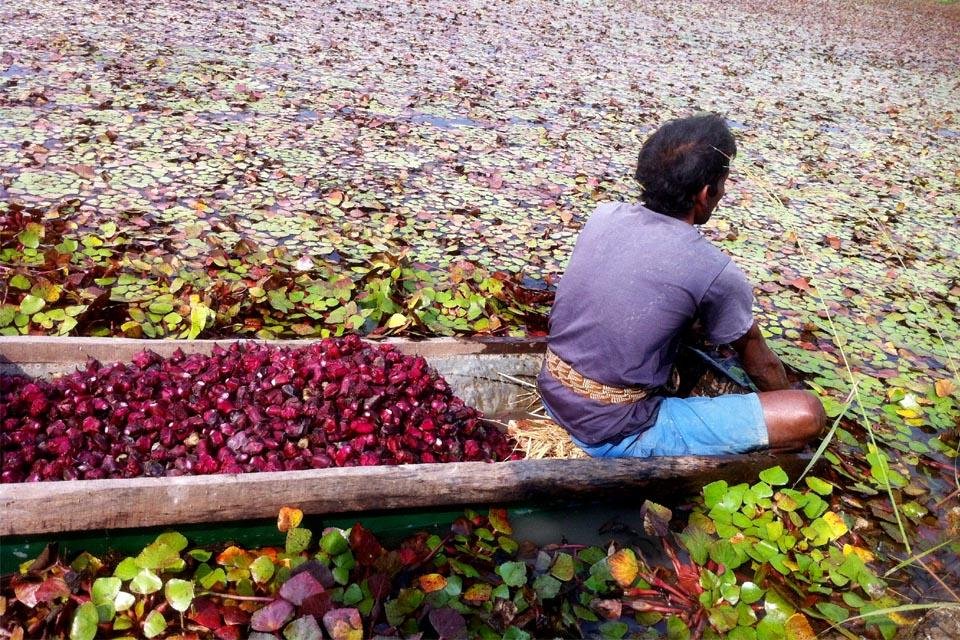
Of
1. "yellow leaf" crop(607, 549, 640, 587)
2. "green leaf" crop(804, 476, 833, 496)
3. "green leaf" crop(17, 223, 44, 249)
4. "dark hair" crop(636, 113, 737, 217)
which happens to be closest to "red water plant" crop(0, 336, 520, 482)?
"yellow leaf" crop(607, 549, 640, 587)

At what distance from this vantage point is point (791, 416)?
2447 mm

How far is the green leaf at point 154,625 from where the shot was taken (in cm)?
170

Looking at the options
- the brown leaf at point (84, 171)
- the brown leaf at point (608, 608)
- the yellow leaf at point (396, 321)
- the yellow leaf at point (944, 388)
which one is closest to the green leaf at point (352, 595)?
the brown leaf at point (608, 608)

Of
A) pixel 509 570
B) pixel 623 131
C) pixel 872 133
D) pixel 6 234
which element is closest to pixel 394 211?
pixel 6 234

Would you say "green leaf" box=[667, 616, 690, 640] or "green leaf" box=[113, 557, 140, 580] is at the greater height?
"green leaf" box=[113, 557, 140, 580]

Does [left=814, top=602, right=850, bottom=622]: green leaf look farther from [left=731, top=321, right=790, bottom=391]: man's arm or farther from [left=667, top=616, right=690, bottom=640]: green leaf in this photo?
[left=731, top=321, right=790, bottom=391]: man's arm

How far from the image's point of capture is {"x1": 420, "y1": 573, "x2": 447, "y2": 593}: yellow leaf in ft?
6.50

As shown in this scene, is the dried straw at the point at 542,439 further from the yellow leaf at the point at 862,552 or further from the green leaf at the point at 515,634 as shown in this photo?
the yellow leaf at the point at 862,552

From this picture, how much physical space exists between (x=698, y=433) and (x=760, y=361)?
14.1 inches

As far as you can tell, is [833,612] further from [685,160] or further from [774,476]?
Answer: [685,160]

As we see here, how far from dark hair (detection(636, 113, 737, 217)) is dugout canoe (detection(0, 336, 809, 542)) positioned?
89 centimetres

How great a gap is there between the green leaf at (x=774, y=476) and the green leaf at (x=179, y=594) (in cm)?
186

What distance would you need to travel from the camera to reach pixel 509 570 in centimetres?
202

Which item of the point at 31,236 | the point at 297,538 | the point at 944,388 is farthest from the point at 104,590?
the point at 944,388
